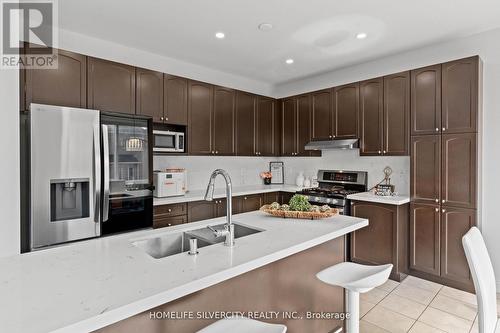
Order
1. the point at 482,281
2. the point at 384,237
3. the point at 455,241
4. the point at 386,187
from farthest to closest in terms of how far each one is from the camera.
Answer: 1. the point at 386,187
2. the point at 384,237
3. the point at 455,241
4. the point at 482,281

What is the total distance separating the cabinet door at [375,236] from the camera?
3.17m

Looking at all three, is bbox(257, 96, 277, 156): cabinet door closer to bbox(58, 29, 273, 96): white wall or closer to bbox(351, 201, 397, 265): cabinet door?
bbox(58, 29, 273, 96): white wall

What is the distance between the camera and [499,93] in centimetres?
286

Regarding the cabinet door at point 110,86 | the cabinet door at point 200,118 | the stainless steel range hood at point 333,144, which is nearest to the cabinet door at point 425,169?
the stainless steel range hood at point 333,144

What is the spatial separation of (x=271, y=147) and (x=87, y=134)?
2824mm

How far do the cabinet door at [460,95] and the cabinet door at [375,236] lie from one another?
3.56ft

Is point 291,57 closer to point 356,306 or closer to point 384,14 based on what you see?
point 384,14

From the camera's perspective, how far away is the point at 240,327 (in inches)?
46.2

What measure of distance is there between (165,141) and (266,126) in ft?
5.87

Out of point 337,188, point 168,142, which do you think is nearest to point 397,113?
point 337,188

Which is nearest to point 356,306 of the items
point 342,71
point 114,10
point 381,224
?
point 381,224

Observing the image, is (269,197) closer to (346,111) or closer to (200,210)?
(200,210)

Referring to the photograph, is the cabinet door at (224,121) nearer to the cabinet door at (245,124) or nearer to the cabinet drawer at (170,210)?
the cabinet door at (245,124)

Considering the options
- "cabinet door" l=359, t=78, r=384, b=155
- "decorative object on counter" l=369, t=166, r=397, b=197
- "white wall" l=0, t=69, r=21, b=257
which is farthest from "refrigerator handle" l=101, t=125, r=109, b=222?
"decorative object on counter" l=369, t=166, r=397, b=197
